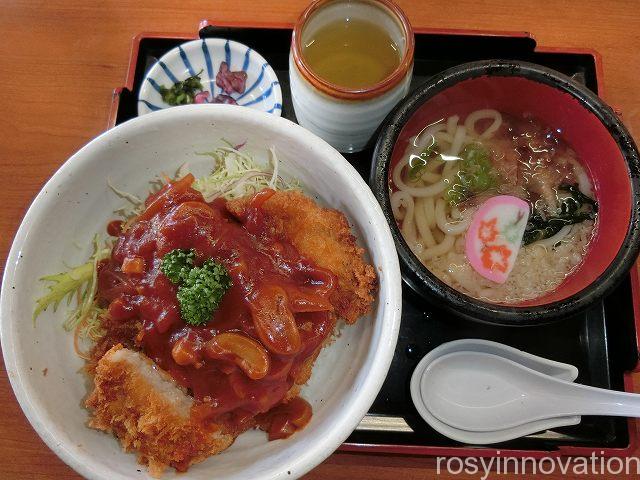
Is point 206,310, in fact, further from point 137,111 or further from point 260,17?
point 260,17

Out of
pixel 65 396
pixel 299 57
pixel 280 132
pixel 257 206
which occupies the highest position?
pixel 299 57

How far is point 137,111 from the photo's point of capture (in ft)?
6.89

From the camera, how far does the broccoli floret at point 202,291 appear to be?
4.14 ft

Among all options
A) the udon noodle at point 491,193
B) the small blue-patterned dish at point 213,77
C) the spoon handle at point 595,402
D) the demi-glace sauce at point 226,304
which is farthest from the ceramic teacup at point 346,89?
the spoon handle at point 595,402

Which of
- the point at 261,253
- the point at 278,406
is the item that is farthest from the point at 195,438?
the point at 261,253

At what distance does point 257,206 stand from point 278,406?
61cm

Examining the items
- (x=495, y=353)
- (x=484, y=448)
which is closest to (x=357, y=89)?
(x=495, y=353)

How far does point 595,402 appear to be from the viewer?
5.55 feet

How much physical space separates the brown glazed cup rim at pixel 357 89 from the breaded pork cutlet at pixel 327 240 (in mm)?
372

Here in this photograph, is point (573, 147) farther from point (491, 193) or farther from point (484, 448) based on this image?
point (484, 448)

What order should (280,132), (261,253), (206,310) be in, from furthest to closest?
(280,132)
(261,253)
(206,310)

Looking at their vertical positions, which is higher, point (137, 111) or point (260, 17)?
point (260, 17)

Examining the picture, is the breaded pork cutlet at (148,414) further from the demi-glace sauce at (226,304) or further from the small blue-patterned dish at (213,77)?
the small blue-patterned dish at (213,77)

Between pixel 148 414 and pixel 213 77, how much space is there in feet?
4.76
